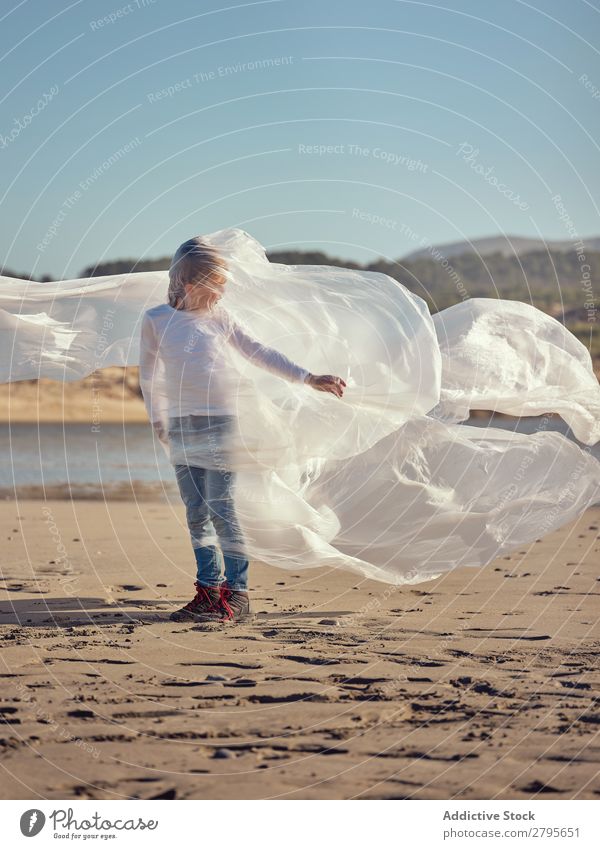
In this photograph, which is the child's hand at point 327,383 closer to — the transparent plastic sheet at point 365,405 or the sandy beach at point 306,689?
the transparent plastic sheet at point 365,405

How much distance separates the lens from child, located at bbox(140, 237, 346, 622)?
7023 mm

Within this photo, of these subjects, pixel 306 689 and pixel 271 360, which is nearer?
pixel 306 689

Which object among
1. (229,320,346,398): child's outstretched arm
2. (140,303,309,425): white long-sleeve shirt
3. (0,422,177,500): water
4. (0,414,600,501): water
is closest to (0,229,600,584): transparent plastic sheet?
(140,303,309,425): white long-sleeve shirt

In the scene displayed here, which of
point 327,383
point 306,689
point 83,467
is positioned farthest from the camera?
point 83,467

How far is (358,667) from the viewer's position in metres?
5.83

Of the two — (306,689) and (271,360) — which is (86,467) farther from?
(306,689)

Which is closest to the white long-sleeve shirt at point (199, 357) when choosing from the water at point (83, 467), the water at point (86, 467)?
the water at point (86, 467)

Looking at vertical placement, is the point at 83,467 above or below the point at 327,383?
above

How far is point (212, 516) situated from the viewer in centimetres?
723

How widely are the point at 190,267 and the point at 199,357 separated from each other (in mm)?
597

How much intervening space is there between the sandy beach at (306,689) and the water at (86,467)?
484 cm

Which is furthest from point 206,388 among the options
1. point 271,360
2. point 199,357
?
point 271,360
